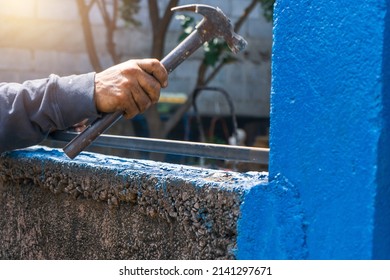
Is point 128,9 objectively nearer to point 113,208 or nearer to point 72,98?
point 72,98

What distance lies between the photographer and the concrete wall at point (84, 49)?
24.7 ft

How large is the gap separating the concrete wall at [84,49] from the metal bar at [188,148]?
4.75 metres

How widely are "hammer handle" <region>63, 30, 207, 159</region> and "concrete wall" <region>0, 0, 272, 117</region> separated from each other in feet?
16.6

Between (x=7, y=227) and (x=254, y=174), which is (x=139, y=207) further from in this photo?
(x=7, y=227)

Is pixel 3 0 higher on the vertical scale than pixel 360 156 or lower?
higher

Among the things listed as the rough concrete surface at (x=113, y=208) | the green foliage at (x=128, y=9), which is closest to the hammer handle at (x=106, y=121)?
the rough concrete surface at (x=113, y=208)

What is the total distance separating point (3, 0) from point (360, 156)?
262 inches

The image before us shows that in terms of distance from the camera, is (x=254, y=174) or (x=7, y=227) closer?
(x=254, y=174)

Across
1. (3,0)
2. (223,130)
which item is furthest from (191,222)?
(223,130)

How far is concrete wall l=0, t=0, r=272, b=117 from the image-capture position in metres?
7.53

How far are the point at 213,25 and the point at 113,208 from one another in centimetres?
63

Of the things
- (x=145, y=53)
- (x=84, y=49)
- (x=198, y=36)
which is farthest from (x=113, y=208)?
(x=145, y=53)

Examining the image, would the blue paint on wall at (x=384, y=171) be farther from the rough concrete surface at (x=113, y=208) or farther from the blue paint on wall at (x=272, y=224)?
the rough concrete surface at (x=113, y=208)

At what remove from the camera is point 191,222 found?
1750 millimetres
